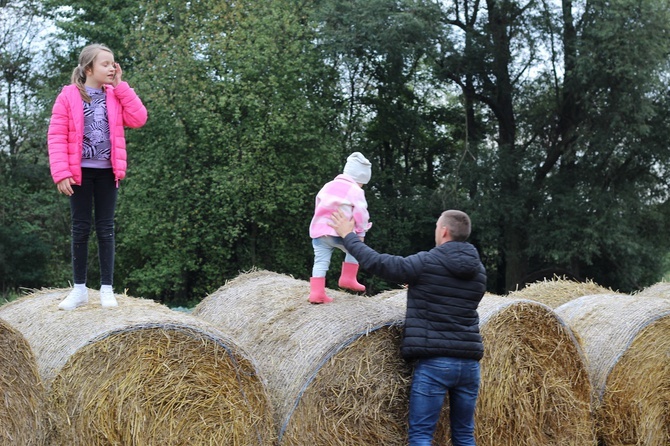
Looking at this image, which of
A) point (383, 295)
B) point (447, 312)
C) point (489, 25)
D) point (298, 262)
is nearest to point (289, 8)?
point (489, 25)

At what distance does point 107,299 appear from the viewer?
17.5 ft

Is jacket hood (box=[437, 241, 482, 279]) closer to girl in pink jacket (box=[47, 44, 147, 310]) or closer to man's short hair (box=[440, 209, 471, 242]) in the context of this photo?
man's short hair (box=[440, 209, 471, 242])

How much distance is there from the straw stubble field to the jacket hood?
574 millimetres

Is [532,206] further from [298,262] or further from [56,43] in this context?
[56,43]

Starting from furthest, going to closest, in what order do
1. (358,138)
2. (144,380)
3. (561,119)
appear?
(358,138), (561,119), (144,380)

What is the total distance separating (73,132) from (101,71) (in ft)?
1.51

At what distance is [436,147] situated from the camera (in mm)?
26172

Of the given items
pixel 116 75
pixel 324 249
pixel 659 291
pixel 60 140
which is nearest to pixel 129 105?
pixel 116 75

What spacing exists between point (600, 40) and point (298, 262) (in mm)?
9812

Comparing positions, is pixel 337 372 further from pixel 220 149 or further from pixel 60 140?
pixel 220 149

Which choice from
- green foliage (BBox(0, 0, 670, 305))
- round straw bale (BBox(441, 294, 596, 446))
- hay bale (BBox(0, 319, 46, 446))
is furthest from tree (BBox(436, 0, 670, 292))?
hay bale (BBox(0, 319, 46, 446))

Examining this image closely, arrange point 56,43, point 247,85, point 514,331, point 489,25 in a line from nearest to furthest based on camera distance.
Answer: point 514,331 < point 247,85 < point 489,25 < point 56,43

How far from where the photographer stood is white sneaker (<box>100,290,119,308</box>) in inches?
208

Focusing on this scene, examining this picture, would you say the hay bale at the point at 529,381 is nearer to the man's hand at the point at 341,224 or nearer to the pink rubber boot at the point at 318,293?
the pink rubber boot at the point at 318,293
